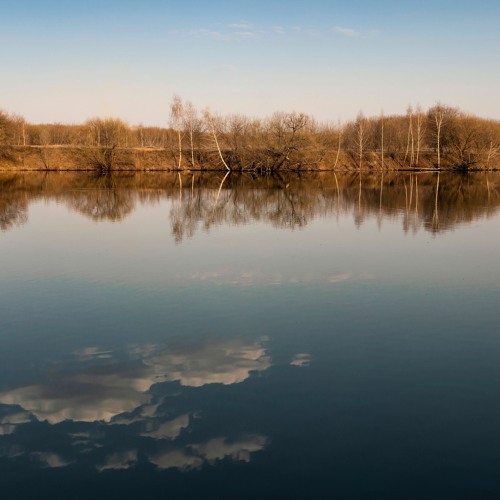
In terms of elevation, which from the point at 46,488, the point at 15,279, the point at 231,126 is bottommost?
the point at 46,488

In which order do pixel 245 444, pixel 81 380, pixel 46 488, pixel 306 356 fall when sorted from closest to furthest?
pixel 46 488 → pixel 245 444 → pixel 81 380 → pixel 306 356

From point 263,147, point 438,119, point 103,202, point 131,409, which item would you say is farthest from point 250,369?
point 438,119

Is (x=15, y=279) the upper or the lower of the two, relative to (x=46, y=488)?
upper

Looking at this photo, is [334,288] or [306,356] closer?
[306,356]

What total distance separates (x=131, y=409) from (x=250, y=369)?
6.64 feet

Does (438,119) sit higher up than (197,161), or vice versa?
(438,119)

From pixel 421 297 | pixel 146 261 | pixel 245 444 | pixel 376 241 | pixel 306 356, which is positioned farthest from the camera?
pixel 376 241

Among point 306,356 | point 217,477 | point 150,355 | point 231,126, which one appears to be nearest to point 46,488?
point 217,477

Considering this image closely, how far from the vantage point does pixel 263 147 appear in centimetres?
6869

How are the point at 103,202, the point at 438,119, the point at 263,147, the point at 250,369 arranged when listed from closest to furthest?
the point at 250,369 → the point at 103,202 → the point at 263,147 → the point at 438,119

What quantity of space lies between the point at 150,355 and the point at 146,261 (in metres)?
7.37

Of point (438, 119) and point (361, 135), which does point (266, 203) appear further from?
point (438, 119)

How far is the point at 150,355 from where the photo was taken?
8.98 meters

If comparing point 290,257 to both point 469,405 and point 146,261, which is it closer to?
point 146,261
